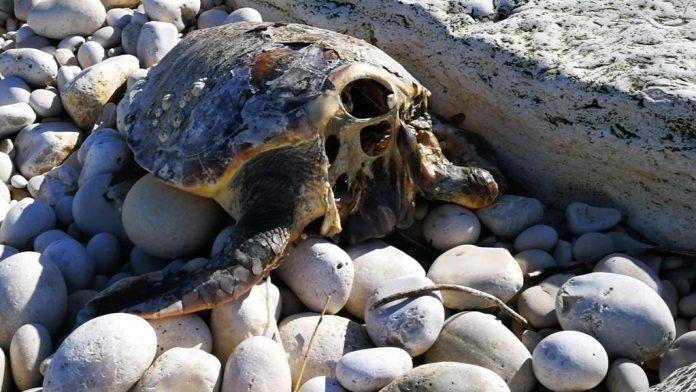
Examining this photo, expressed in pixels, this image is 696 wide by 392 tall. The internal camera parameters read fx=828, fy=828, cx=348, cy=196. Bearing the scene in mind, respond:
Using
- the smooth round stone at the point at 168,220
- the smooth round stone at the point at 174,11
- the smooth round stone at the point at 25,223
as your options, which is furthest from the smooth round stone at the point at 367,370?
the smooth round stone at the point at 174,11

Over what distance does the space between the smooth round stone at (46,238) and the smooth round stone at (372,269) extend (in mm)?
1175

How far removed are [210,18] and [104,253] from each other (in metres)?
2.01

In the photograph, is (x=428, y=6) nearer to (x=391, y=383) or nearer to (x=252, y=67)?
(x=252, y=67)

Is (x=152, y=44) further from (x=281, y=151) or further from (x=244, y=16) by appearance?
(x=281, y=151)

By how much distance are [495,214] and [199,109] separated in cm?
128

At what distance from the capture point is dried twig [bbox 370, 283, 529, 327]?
A: 276cm

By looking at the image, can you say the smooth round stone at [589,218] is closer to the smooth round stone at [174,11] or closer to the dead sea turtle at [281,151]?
the dead sea turtle at [281,151]

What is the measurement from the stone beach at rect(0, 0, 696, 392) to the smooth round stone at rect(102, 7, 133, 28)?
1027 millimetres

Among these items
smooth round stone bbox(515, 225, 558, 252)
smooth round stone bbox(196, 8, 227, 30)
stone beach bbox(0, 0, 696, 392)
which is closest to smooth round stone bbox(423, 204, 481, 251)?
stone beach bbox(0, 0, 696, 392)

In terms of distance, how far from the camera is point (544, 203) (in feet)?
12.0

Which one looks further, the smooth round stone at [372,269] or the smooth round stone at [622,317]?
the smooth round stone at [372,269]

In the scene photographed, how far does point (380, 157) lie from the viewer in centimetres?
334

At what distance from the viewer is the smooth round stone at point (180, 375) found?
8.05ft

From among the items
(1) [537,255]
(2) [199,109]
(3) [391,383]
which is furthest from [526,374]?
(2) [199,109]
